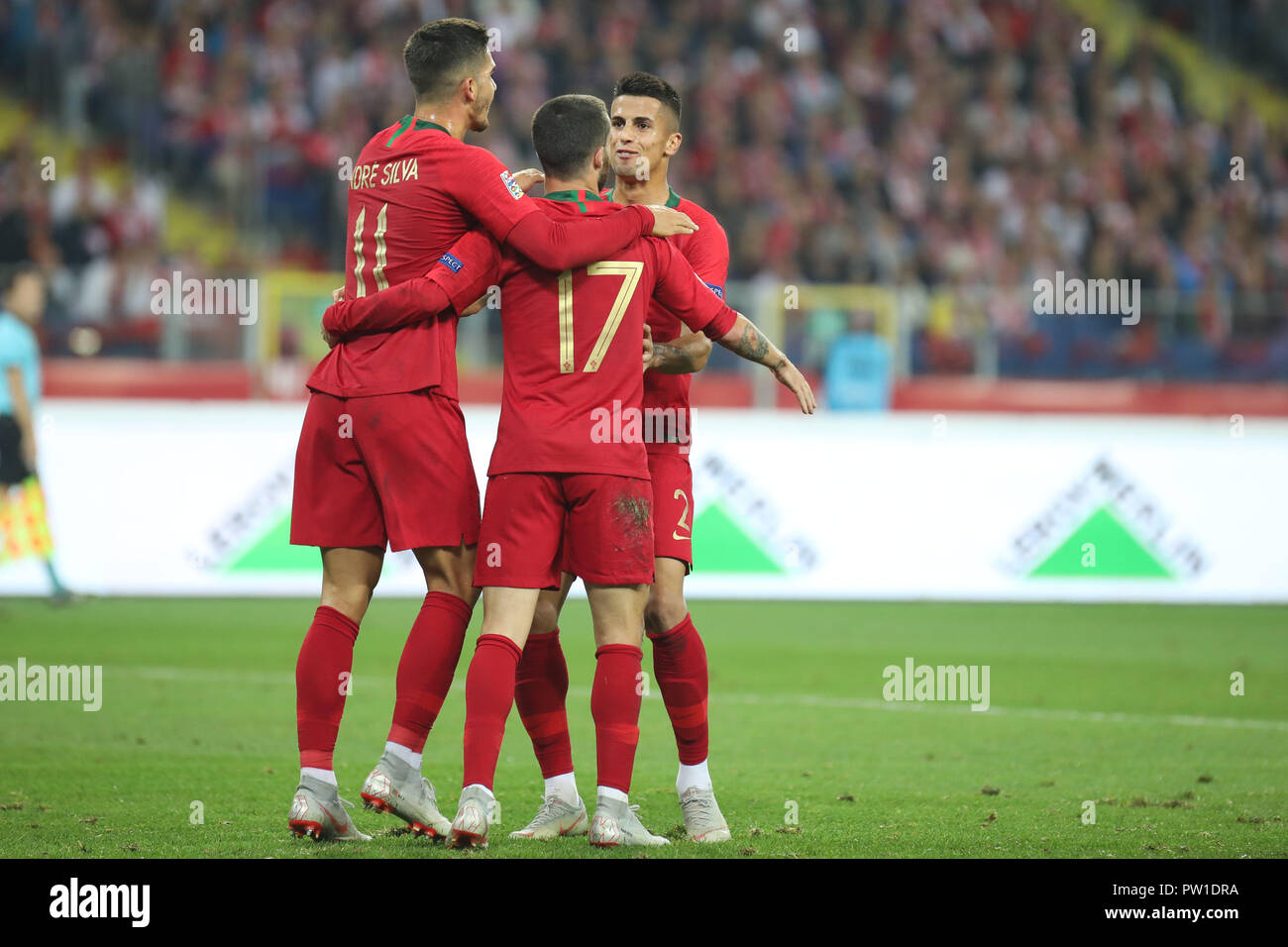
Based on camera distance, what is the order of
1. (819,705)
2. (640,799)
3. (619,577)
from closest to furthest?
(619,577)
(640,799)
(819,705)

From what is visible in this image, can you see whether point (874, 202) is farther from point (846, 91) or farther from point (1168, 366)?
point (1168, 366)

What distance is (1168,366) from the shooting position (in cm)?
1599

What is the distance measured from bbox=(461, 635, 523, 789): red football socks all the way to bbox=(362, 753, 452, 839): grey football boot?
0.64 feet

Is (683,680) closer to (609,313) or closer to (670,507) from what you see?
(670,507)

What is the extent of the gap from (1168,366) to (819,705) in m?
8.92

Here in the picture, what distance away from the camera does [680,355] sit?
5.45 meters

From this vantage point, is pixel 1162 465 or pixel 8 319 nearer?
pixel 8 319

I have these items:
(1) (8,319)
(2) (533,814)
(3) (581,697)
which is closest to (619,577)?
(2) (533,814)

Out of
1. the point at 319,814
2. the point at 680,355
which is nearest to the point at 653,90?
the point at 680,355

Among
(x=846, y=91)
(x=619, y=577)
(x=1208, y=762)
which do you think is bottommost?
(x=1208, y=762)

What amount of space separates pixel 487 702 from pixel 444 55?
1959 millimetres

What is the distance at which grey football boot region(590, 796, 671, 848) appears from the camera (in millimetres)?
4867

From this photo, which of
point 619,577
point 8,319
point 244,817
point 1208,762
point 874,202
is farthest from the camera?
point 874,202

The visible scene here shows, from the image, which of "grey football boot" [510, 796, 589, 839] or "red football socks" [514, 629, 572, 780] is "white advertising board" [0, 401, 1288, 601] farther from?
"grey football boot" [510, 796, 589, 839]
